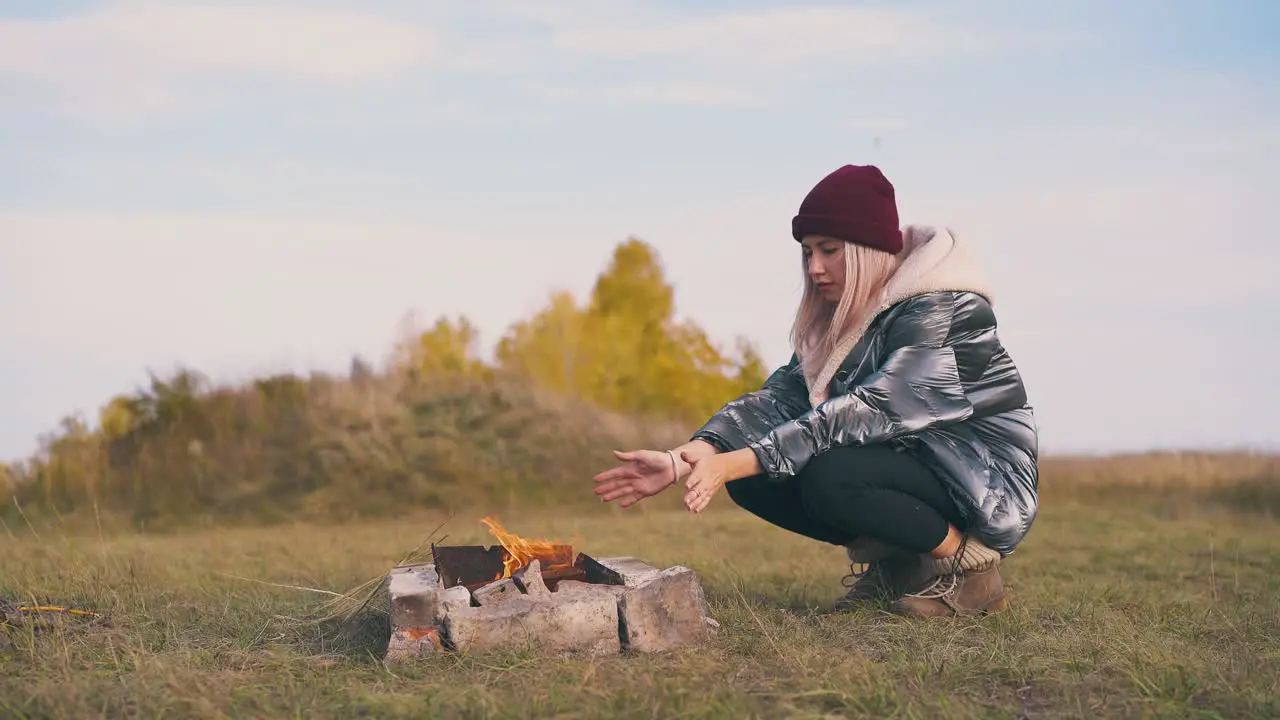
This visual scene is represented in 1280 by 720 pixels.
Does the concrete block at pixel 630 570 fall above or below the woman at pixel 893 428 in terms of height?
below

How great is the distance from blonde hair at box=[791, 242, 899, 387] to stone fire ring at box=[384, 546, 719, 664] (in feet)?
3.89

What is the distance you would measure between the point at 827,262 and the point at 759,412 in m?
0.73

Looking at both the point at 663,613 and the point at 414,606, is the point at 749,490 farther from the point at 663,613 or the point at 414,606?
the point at 414,606

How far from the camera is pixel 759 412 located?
5.22 m

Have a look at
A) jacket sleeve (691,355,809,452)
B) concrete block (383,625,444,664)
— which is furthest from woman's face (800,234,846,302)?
concrete block (383,625,444,664)

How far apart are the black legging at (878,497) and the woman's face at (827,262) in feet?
2.32

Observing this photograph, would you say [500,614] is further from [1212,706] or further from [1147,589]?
[1147,589]

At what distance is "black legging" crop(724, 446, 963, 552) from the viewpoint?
459 centimetres

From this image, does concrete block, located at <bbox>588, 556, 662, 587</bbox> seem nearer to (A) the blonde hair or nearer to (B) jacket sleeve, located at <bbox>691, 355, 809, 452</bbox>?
(B) jacket sleeve, located at <bbox>691, 355, 809, 452</bbox>

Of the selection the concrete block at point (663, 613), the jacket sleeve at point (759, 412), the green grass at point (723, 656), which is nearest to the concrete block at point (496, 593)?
the green grass at point (723, 656)

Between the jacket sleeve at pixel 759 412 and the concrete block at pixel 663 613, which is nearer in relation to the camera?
the concrete block at pixel 663 613

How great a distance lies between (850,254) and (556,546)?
1.70 m

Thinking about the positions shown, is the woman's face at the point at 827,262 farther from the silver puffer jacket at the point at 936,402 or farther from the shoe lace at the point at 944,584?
the shoe lace at the point at 944,584

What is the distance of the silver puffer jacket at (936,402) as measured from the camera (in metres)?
4.54
